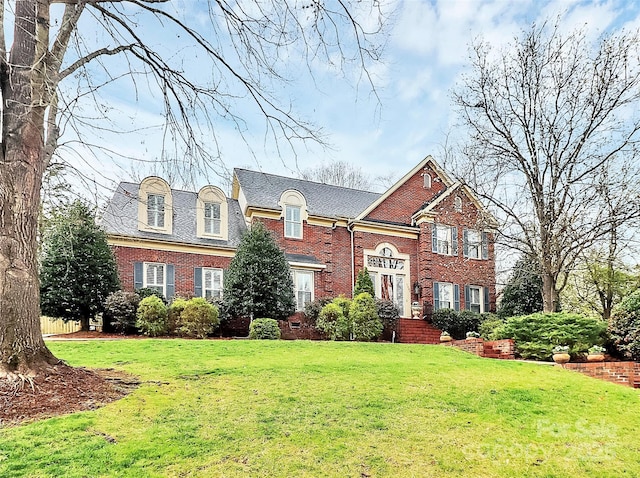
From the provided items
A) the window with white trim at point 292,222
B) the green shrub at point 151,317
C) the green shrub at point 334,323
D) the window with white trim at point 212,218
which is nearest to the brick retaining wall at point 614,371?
the green shrub at point 334,323

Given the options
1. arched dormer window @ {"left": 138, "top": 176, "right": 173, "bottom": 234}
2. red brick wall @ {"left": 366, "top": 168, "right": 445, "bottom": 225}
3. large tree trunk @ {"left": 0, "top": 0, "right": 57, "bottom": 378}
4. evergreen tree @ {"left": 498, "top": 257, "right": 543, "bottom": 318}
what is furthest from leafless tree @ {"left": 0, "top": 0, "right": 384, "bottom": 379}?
evergreen tree @ {"left": 498, "top": 257, "right": 543, "bottom": 318}

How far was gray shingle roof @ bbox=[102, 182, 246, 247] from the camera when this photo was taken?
1767cm

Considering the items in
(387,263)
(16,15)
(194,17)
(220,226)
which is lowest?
(387,263)

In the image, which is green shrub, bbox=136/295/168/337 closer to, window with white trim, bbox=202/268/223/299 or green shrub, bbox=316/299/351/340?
window with white trim, bbox=202/268/223/299

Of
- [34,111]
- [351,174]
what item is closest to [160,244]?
[34,111]

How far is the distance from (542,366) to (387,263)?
1106 cm

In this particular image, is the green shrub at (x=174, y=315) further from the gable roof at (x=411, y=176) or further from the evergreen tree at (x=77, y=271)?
the gable roof at (x=411, y=176)

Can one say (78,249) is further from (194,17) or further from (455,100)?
(455,100)

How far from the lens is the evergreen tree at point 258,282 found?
1606cm

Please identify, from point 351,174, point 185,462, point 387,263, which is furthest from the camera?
point 351,174

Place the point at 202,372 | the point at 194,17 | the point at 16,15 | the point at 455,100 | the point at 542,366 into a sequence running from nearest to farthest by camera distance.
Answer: the point at 16,15 → the point at 194,17 → the point at 202,372 → the point at 542,366 → the point at 455,100

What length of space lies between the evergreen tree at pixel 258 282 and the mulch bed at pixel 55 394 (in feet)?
30.3

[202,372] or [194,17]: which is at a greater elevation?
[194,17]

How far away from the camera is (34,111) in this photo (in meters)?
6.34
